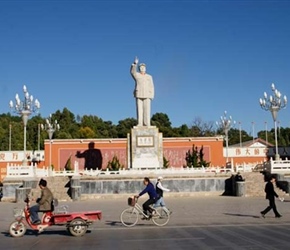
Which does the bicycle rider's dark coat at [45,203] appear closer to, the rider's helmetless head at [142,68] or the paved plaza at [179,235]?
the paved plaza at [179,235]

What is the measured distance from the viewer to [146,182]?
38.7 feet

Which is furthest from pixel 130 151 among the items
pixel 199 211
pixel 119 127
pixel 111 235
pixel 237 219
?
pixel 119 127

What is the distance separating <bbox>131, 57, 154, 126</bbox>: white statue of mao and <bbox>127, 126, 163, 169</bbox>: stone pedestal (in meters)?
0.70

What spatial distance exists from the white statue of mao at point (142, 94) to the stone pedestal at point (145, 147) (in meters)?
0.70

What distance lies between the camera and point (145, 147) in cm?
2941

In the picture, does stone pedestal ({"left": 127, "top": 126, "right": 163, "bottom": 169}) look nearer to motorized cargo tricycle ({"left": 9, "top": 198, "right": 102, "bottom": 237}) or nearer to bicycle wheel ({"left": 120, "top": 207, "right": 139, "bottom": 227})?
bicycle wheel ({"left": 120, "top": 207, "right": 139, "bottom": 227})

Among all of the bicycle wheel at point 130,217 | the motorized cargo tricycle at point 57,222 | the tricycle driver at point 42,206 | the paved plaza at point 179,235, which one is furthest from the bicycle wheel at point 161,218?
the tricycle driver at point 42,206

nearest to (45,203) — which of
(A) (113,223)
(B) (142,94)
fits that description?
(A) (113,223)

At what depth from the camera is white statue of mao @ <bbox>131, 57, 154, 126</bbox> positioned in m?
29.5

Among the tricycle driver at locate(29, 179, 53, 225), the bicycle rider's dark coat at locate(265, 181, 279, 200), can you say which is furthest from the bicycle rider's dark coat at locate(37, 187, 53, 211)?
Result: the bicycle rider's dark coat at locate(265, 181, 279, 200)

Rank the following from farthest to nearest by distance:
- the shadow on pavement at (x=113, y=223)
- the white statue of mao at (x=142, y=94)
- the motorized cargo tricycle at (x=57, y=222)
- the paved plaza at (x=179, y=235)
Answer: the white statue of mao at (x=142, y=94), the shadow on pavement at (x=113, y=223), the motorized cargo tricycle at (x=57, y=222), the paved plaza at (x=179, y=235)

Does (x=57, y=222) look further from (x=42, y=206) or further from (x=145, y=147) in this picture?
(x=145, y=147)

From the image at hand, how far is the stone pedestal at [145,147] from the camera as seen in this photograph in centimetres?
2922

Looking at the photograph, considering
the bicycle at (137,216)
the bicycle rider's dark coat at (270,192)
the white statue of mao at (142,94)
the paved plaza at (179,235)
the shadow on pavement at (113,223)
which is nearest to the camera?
the paved plaza at (179,235)
